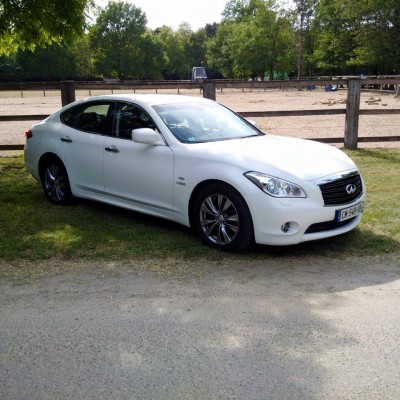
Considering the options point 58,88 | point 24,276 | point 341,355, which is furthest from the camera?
point 58,88

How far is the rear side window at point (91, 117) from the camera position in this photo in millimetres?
6570

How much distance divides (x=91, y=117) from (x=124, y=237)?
6.30 ft

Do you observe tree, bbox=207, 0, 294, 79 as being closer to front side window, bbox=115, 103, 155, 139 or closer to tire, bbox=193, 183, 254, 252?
front side window, bbox=115, 103, 155, 139

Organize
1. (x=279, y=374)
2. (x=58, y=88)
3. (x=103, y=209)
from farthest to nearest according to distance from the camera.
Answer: (x=58, y=88) → (x=103, y=209) → (x=279, y=374)

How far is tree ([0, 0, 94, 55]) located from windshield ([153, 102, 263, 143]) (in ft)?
15.3

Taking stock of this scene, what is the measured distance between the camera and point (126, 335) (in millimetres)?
3482

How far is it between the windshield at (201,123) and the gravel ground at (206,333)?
1749 mm

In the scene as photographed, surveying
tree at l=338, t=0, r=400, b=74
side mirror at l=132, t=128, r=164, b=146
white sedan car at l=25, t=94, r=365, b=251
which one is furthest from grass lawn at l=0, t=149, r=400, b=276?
tree at l=338, t=0, r=400, b=74

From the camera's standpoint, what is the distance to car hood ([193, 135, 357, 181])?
5083 mm

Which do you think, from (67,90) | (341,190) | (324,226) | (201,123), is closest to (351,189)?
(341,190)

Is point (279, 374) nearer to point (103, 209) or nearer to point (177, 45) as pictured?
point (103, 209)

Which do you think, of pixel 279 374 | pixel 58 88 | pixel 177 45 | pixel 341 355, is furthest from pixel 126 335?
pixel 177 45

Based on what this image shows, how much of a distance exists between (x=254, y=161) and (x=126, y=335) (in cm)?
235

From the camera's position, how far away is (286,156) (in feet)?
17.6
